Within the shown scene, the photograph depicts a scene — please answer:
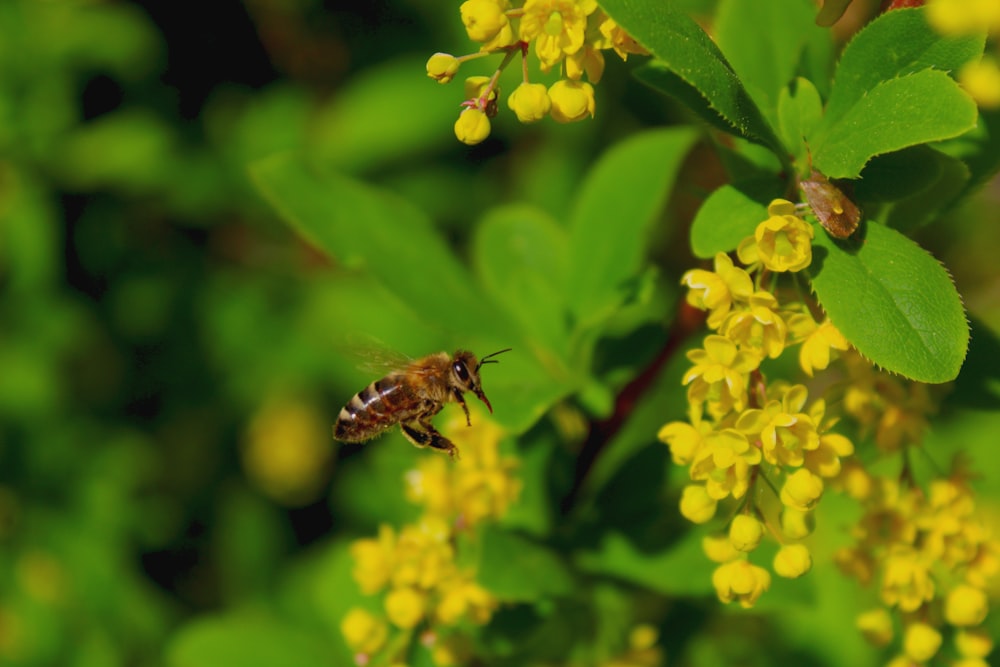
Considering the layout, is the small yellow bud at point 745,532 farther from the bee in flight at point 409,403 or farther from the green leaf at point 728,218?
the bee in flight at point 409,403

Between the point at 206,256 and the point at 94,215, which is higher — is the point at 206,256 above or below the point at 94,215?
below

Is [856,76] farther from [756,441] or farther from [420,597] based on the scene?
[420,597]

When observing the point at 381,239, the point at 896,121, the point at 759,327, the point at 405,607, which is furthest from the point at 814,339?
the point at 381,239

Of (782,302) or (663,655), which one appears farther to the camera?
(663,655)

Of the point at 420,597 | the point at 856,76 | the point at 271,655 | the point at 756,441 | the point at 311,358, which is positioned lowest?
the point at 311,358

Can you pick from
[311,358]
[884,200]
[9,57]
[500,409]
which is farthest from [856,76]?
[9,57]

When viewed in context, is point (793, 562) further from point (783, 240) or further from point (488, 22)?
point (488, 22)

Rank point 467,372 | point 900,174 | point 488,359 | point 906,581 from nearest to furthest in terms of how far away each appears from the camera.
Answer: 1. point 900,174
2. point 906,581
3. point 467,372
4. point 488,359
